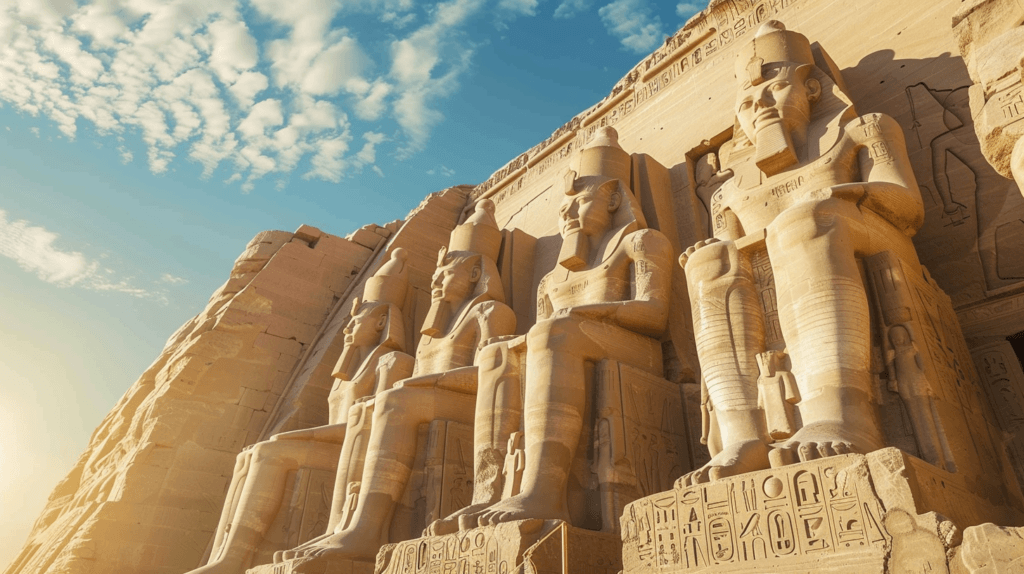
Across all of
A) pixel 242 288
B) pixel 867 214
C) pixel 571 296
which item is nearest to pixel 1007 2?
pixel 867 214

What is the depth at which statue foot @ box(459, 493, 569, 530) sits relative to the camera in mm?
3043

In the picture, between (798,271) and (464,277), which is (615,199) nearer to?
(464,277)

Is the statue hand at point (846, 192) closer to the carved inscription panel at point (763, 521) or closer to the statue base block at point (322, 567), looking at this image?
the carved inscription panel at point (763, 521)

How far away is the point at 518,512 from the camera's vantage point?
3.08m

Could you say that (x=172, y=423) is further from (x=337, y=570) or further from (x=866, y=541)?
(x=866, y=541)

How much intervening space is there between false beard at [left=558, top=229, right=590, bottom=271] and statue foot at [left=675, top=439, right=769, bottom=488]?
2139 mm

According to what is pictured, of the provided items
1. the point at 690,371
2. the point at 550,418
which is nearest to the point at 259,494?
the point at 550,418

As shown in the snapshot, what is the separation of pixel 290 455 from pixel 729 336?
134 inches

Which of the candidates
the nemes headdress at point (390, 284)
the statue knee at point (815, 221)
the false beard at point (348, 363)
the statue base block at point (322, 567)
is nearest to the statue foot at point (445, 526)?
the statue base block at point (322, 567)

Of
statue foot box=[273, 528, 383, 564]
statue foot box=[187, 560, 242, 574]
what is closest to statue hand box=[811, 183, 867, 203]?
statue foot box=[273, 528, 383, 564]

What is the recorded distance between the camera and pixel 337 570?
3.84 metres

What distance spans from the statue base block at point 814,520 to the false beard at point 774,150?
184cm

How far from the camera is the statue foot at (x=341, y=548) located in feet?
12.7

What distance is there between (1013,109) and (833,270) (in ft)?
2.48
